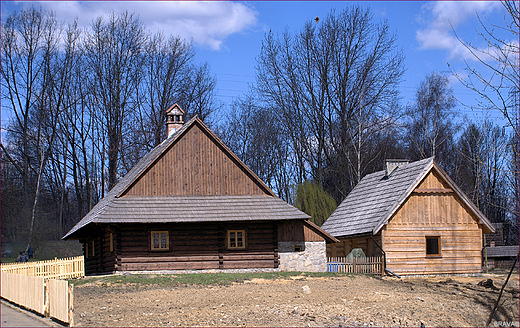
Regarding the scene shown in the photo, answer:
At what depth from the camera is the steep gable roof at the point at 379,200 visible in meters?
28.8

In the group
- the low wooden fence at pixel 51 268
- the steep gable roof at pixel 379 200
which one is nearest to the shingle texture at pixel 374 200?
the steep gable roof at pixel 379 200

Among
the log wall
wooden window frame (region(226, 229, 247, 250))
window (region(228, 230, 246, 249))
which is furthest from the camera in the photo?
window (region(228, 230, 246, 249))

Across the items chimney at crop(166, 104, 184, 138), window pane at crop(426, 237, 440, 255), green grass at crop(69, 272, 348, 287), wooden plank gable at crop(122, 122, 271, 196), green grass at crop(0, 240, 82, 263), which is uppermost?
chimney at crop(166, 104, 184, 138)

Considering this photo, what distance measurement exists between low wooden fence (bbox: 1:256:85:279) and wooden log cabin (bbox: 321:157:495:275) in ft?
44.4

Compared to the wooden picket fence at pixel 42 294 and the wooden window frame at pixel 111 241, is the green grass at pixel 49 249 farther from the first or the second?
the wooden picket fence at pixel 42 294

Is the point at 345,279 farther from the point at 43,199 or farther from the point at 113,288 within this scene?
the point at 43,199

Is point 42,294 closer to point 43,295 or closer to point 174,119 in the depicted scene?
point 43,295

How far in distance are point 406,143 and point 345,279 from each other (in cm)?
3462

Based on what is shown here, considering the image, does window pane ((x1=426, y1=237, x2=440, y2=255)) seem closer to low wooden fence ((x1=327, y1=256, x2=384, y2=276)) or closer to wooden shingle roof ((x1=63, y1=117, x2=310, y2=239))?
low wooden fence ((x1=327, y1=256, x2=384, y2=276))

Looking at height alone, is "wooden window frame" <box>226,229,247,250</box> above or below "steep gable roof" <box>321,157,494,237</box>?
below

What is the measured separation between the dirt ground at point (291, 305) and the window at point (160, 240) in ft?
19.3

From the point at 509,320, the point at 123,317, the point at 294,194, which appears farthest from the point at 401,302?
the point at 294,194

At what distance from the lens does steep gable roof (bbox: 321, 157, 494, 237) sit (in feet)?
94.6

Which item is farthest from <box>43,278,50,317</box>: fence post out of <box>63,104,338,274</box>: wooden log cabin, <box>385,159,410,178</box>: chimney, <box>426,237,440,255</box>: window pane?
<box>385,159,410,178</box>: chimney
